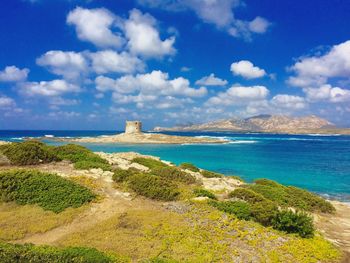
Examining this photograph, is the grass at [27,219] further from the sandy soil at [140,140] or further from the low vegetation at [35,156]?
the sandy soil at [140,140]

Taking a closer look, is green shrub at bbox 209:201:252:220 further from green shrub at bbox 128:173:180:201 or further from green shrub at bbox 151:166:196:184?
green shrub at bbox 151:166:196:184

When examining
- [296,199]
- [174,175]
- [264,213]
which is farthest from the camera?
[174,175]

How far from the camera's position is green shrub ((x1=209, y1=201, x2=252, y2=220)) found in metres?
14.1

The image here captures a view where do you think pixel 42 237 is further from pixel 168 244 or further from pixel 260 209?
pixel 260 209

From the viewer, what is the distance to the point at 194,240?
1119cm

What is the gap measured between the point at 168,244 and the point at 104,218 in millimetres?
3636

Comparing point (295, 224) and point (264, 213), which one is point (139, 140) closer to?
point (264, 213)

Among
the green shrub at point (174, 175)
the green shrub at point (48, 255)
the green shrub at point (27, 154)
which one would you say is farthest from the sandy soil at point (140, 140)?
the green shrub at point (48, 255)

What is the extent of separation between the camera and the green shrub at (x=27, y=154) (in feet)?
63.7

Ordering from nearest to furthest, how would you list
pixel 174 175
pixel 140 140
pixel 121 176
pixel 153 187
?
pixel 153 187
pixel 121 176
pixel 174 175
pixel 140 140

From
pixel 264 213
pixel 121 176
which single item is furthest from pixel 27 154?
pixel 264 213

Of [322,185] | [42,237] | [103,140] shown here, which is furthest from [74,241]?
[103,140]

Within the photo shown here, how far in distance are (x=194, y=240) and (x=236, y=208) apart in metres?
4.16

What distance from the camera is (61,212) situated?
42.4ft
